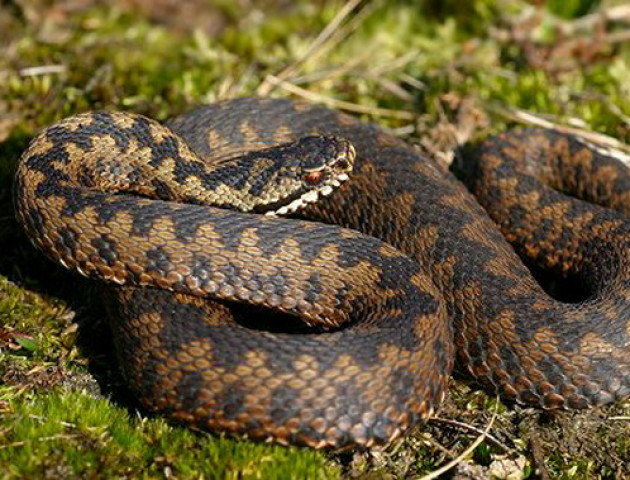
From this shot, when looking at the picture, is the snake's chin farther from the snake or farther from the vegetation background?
the vegetation background

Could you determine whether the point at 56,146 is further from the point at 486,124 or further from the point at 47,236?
the point at 486,124

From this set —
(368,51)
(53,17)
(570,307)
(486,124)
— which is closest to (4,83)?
(53,17)

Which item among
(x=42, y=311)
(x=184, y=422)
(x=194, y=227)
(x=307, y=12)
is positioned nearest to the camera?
(x=184, y=422)

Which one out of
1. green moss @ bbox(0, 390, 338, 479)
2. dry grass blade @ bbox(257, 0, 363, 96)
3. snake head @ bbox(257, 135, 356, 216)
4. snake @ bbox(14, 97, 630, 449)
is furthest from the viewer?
dry grass blade @ bbox(257, 0, 363, 96)

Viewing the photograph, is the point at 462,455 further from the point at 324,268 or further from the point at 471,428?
the point at 324,268

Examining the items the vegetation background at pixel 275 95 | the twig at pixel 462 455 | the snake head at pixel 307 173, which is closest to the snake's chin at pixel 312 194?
the snake head at pixel 307 173

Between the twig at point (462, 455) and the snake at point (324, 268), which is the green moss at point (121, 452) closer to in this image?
the snake at point (324, 268)

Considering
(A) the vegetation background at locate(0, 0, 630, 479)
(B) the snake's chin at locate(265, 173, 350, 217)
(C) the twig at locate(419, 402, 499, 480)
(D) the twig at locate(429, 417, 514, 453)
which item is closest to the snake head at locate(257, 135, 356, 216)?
(B) the snake's chin at locate(265, 173, 350, 217)

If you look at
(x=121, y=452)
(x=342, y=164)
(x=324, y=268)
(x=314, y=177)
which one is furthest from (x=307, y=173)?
(x=121, y=452)
